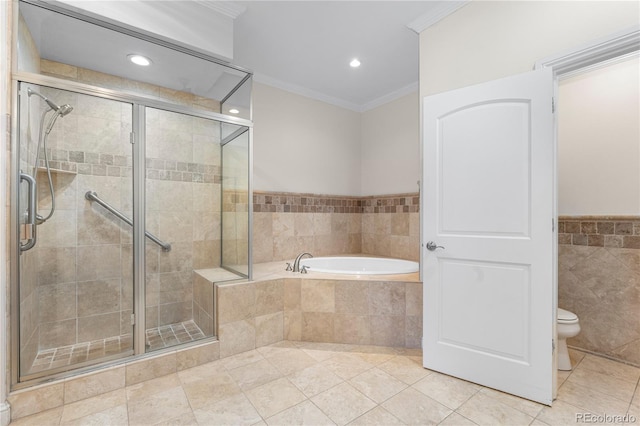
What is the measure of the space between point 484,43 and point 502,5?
225 millimetres

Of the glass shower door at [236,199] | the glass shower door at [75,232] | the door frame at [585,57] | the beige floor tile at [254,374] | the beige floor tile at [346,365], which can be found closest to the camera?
the door frame at [585,57]

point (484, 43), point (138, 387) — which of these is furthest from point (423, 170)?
point (138, 387)

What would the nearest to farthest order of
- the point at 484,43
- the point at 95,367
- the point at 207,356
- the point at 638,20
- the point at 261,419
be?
the point at 638,20
the point at 261,419
the point at 95,367
the point at 484,43
the point at 207,356

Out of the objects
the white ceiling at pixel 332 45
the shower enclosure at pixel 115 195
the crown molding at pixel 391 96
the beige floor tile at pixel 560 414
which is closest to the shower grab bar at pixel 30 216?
the shower enclosure at pixel 115 195

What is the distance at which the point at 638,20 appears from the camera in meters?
1.40

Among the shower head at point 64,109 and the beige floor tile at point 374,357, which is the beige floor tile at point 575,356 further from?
the shower head at point 64,109

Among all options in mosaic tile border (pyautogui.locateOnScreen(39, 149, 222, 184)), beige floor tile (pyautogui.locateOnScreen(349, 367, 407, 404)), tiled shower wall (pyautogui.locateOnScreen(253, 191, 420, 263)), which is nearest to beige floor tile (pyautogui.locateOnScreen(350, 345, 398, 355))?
beige floor tile (pyautogui.locateOnScreen(349, 367, 407, 404))

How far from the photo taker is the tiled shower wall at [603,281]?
2.12m

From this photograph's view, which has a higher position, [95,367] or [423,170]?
[423,170]

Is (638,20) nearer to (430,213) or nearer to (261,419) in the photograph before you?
(430,213)

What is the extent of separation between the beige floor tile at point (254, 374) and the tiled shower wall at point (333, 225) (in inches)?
51.7

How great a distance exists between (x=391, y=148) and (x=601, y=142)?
6.51 feet

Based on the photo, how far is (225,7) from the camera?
214 cm
